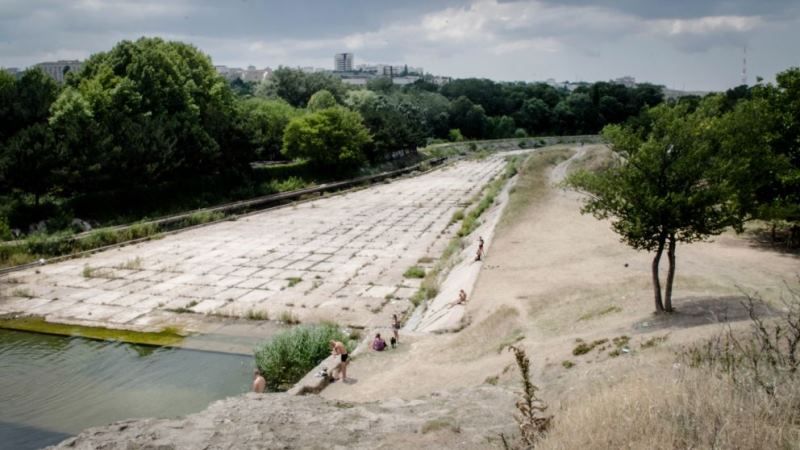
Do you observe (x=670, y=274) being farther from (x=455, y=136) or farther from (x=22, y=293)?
(x=455, y=136)

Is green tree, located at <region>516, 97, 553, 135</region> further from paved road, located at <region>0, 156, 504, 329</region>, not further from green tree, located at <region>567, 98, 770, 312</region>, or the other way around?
green tree, located at <region>567, 98, 770, 312</region>

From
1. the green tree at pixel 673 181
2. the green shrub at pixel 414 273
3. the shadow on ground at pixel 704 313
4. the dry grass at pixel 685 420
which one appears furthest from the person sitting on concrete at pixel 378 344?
the dry grass at pixel 685 420

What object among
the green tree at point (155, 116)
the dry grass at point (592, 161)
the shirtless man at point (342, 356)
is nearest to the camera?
the shirtless man at point (342, 356)

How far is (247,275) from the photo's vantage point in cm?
2436

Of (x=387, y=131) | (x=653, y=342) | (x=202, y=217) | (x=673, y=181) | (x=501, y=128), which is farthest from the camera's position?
(x=501, y=128)

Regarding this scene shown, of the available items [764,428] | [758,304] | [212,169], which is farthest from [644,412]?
[212,169]

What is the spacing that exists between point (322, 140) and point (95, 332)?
1392 inches

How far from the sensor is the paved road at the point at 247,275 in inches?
790

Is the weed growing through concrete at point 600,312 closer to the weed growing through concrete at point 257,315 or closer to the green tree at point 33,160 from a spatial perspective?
the weed growing through concrete at point 257,315

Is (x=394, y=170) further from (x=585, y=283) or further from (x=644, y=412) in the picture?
(x=644, y=412)

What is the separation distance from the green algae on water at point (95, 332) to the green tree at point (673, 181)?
1292cm

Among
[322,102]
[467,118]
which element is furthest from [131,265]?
[467,118]

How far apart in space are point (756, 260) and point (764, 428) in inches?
650

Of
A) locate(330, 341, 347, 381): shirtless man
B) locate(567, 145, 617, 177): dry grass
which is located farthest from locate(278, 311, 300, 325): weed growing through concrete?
locate(567, 145, 617, 177): dry grass
